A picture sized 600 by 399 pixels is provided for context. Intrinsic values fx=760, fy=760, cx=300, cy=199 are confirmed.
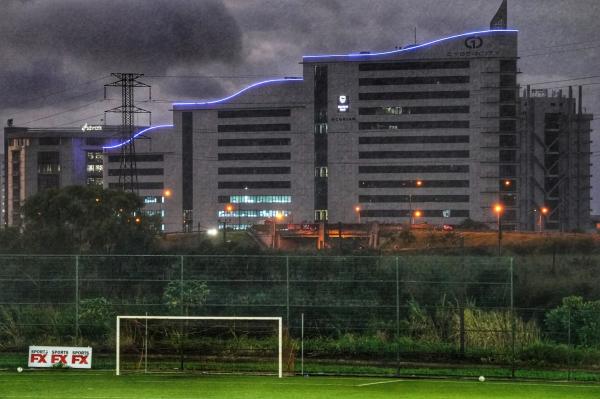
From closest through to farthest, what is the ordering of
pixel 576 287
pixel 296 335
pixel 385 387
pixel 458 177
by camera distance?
pixel 385 387 → pixel 296 335 → pixel 576 287 → pixel 458 177

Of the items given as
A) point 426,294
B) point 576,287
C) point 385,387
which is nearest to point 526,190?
point 576,287

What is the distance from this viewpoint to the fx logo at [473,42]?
128m

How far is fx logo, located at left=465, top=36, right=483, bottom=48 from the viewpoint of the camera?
127625mm

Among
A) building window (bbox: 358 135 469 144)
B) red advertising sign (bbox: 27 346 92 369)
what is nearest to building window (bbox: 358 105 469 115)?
building window (bbox: 358 135 469 144)

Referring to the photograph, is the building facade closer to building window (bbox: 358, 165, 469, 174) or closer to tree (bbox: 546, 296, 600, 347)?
building window (bbox: 358, 165, 469, 174)

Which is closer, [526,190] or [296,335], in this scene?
[296,335]

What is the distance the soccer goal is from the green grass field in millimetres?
1517

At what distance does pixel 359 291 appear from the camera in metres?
25.5

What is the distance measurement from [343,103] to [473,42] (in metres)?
24.0

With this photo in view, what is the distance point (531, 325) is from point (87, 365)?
13643 millimetres

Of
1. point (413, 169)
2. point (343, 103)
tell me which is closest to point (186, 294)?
point (413, 169)

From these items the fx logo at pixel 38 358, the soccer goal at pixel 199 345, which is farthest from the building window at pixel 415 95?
the fx logo at pixel 38 358

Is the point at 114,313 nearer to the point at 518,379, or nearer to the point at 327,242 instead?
the point at 518,379

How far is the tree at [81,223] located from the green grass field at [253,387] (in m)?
39.5
